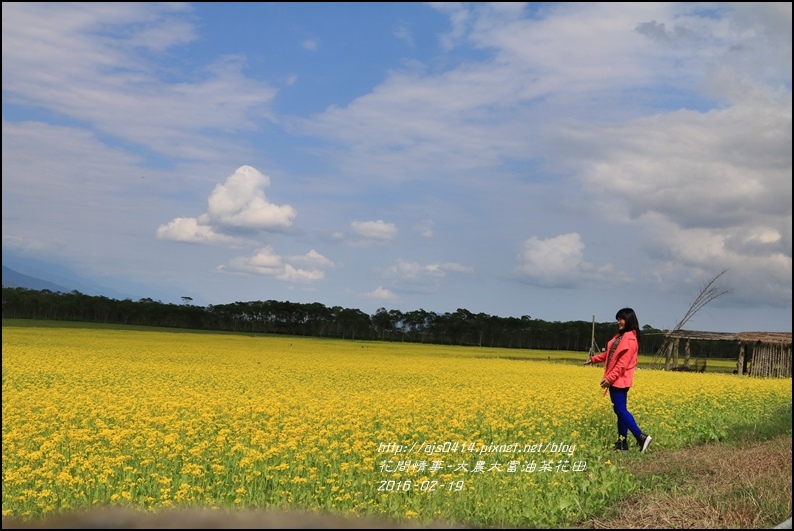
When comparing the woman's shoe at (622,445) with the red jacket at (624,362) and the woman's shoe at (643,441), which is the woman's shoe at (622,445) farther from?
the red jacket at (624,362)

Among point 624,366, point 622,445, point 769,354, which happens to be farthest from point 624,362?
point 769,354

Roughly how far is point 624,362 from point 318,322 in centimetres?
8707

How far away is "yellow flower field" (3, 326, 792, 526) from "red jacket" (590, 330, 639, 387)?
1.04 meters

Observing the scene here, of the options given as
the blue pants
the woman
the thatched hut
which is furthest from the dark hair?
the thatched hut

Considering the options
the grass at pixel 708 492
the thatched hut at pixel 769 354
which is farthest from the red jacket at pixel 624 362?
the thatched hut at pixel 769 354

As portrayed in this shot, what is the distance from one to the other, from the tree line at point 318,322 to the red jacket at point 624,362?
8016 cm

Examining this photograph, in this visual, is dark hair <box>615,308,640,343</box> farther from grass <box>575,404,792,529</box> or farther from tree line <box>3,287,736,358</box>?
tree line <box>3,287,736,358</box>

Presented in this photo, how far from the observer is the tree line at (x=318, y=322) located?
298 feet

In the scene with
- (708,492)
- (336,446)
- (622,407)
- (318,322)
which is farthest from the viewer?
(318,322)

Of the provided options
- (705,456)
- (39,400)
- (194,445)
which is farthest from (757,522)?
(39,400)

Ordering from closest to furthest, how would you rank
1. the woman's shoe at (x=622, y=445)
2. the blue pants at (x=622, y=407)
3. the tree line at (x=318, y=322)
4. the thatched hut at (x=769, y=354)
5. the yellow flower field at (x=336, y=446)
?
the yellow flower field at (x=336, y=446) < the blue pants at (x=622, y=407) < the woman's shoe at (x=622, y=445) < the thatched hut at (x=769, y=354) < the tree line at (x=318, y=322)

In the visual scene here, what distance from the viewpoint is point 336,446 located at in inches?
400

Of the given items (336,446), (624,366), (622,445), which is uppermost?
(624,366)

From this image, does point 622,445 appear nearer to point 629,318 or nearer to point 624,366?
point 624,366
